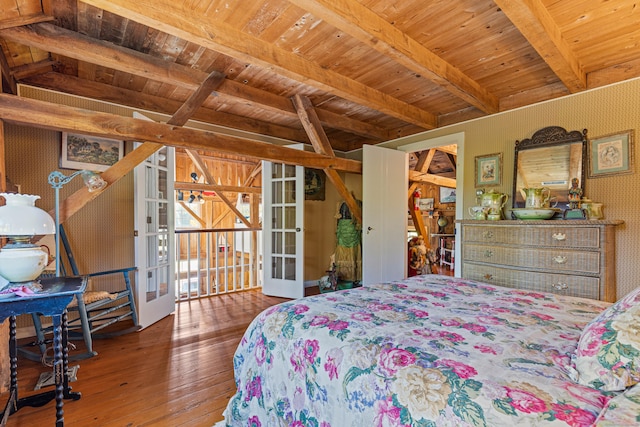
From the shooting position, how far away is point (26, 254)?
1.48m

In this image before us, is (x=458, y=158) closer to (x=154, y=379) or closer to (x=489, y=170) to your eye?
(x=489, y=170)

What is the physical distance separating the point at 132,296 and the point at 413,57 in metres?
3.15

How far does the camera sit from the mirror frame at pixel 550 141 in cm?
252

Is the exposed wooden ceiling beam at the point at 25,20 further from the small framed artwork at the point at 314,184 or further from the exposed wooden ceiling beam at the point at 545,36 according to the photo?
the small framed artwork at the point at 314,184

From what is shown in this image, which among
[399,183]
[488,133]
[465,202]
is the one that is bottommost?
[465,202]

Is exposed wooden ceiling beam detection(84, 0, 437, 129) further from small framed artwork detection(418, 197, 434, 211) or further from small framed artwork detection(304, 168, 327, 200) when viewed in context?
small framed artwork detection(418, 197, 434, 211)

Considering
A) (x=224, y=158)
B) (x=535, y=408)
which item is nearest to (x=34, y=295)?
(x=535, y=408)

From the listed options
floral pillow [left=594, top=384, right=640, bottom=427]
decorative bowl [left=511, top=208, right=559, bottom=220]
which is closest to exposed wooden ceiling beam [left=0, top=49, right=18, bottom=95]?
floral pillow [left=594, top=384, right=640, bottom=427]

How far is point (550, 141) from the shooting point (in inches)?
106

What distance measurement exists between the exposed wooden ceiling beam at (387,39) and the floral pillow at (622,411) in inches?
71.4

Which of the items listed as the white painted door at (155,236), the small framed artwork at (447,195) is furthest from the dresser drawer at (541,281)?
the small framed artwork at (447,195)

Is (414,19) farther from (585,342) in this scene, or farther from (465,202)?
(465,202)

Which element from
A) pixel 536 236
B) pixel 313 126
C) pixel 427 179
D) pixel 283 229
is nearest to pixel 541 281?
pixel 536 236

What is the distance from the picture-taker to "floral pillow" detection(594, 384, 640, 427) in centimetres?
52
